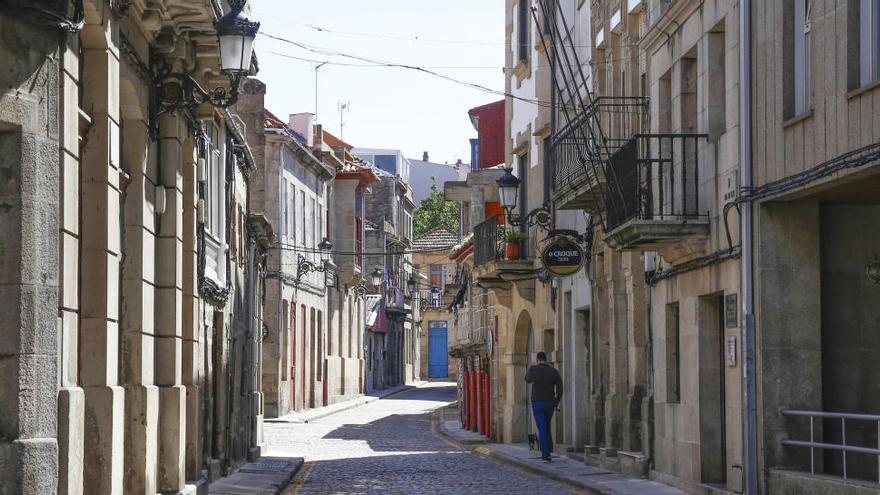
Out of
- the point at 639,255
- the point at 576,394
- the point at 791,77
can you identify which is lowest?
the point at 576,394

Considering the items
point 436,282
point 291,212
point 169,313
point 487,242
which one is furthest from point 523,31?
point 436,282

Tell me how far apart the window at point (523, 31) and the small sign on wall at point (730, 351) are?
16.6 metres

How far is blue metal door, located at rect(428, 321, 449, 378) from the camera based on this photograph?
98750mm

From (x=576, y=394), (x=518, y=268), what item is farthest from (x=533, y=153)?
(x=576, y=394)

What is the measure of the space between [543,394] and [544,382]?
188 millimetres

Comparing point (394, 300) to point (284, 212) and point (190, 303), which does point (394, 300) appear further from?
point (190, 303)

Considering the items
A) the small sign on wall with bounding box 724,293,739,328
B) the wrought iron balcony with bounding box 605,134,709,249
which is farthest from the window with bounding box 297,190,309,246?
the small sign on wall with bounding box 724,293,739,328

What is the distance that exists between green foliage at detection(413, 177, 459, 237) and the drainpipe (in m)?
88.0

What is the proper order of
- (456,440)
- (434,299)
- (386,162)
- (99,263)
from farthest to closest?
(434,299)
(386,162)
(456,440)
(99,263)

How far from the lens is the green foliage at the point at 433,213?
105 m

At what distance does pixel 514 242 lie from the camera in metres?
30.9

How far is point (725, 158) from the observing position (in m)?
17.0

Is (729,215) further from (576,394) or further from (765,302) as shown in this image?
(576,394)

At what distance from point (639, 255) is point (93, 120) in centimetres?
1093
